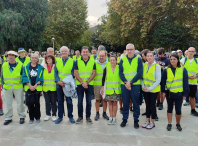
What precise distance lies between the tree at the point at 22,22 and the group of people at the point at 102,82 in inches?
642

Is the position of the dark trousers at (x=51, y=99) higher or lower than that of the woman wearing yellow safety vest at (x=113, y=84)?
lower

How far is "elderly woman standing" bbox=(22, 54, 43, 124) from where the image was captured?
4719mm

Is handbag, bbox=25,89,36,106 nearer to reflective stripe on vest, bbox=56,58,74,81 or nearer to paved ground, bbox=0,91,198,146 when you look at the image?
paved ground, bbox=0,91,198,146

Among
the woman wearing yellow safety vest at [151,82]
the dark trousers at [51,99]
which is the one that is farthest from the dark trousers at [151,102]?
the dark trousers at [51,99]

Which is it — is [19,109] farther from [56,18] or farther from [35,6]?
[56,18]

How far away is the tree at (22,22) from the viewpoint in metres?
19.0

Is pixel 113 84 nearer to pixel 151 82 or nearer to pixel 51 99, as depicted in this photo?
pixel 151 82

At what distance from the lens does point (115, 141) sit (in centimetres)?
378

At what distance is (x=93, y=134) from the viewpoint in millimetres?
4137

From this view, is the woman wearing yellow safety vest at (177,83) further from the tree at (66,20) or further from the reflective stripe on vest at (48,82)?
the tree at (66,20)

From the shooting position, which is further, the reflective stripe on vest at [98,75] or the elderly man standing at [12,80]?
the reflective stripe on vest at [98,75]

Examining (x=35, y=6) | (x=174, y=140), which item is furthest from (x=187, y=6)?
(x=174, y=140)

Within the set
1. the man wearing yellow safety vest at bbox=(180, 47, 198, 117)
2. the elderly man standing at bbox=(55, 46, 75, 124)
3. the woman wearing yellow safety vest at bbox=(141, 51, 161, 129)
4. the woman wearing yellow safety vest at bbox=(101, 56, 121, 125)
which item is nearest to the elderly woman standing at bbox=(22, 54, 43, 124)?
the elderly man standing at bbox=(55, 46, 75, 124)

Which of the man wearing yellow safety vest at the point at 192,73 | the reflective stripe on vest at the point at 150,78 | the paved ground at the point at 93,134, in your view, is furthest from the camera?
the man wearing yellow safety vest at the point at 192,73
